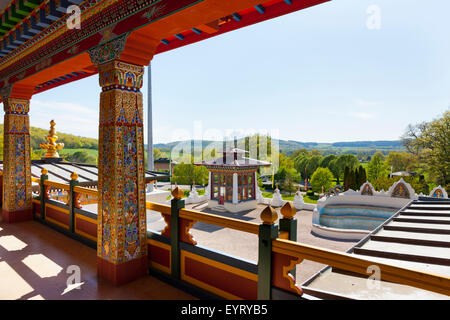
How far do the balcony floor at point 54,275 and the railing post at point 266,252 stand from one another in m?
1.16

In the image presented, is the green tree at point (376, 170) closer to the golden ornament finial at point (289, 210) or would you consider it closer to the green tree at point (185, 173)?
the green tree at point (185, 173)

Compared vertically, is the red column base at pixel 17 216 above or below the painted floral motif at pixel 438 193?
above

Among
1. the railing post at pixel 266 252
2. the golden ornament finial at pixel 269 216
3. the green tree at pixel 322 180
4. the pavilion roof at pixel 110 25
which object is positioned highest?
the pavilion roof at pixel 110 25

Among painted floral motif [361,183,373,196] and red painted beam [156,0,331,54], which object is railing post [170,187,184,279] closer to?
red painted beam [156,0,331,54]

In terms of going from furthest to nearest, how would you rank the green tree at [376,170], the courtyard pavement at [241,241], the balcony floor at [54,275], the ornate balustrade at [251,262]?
the green tree at [376,170] → the courtyard pavement at [241,241] → the balcony floor at [54,275] → the ornate balustrade at [251,262]

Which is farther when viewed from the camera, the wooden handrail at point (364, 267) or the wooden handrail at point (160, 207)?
the wooden handrail at point (160, 207)

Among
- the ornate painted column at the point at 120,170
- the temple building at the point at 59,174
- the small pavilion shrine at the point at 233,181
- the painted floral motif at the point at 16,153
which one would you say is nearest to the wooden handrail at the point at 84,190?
the temple building at the point at 59,174

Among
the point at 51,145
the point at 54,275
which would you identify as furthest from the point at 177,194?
the point at 51,145

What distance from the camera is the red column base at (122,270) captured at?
3.49 m

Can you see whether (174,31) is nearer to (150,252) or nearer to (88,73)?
(150,252)

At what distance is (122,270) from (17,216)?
5065 millimetres

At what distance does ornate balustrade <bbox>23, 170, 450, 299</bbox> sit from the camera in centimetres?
198
